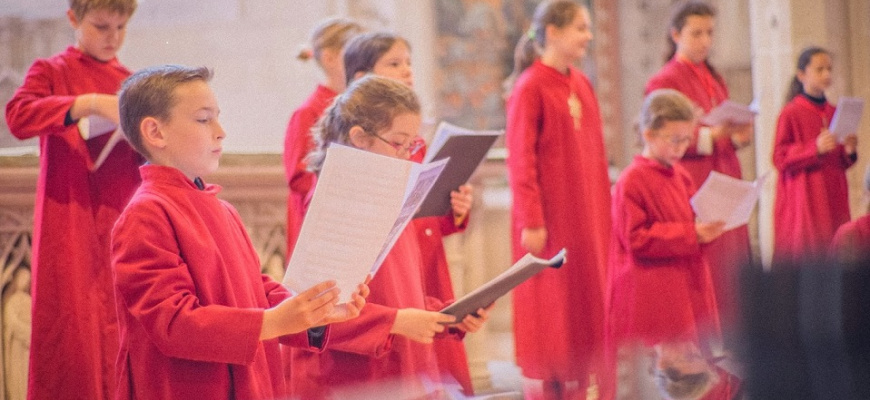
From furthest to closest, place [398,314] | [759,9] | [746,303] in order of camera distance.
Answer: [759,9], [398,314], [746,303]

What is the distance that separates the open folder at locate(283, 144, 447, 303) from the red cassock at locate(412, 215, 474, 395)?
121 centimetres

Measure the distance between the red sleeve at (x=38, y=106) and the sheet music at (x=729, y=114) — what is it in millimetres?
2738

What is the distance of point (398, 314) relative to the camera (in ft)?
7.77

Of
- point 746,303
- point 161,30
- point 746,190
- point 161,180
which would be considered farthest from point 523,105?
point 746,303

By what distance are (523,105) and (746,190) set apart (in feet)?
3.07

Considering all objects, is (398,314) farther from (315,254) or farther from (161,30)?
(161,30)

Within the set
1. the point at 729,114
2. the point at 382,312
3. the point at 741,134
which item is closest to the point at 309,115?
the point at 382,312

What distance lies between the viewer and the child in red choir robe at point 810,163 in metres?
5.32

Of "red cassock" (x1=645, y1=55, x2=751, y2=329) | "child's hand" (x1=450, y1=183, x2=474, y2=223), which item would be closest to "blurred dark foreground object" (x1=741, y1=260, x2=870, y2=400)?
"child's hand" (x1=450, y1=183, x2=474, y2=223)

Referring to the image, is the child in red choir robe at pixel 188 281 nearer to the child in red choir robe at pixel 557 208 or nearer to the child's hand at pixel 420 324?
the child's hand at pixel 420 324

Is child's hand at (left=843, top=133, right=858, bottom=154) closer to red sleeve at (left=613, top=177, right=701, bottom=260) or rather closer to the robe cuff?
the robe cuff

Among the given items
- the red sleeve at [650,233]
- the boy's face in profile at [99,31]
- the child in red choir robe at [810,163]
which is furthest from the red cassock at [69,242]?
the child in red choir robe at [810,163]

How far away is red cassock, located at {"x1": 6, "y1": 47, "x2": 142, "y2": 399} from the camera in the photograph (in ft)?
10.1

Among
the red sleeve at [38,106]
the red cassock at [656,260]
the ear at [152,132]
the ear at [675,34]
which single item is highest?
the ear at [675,34]
